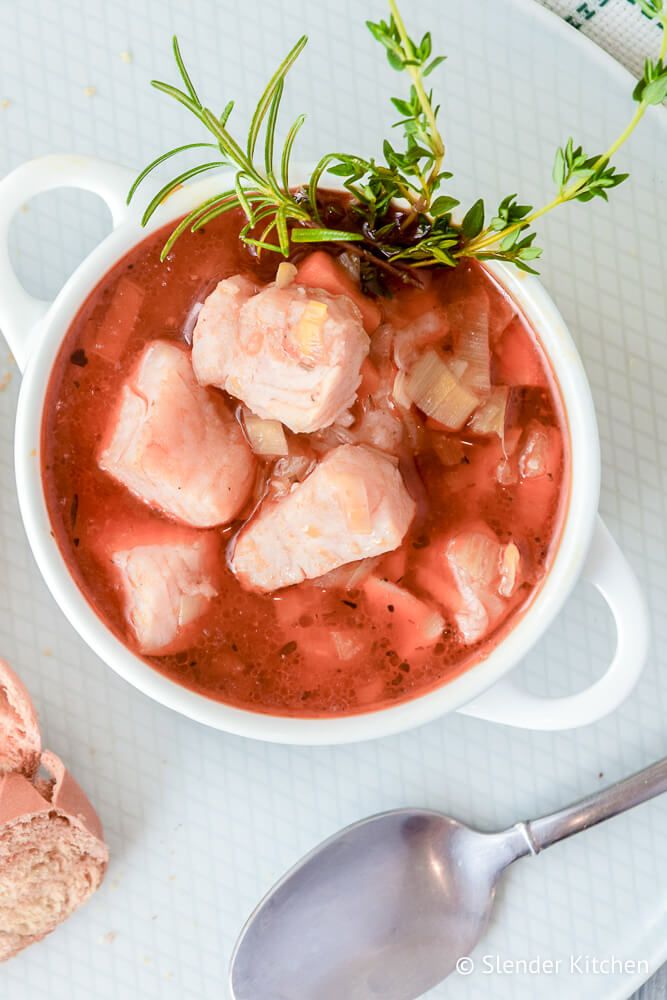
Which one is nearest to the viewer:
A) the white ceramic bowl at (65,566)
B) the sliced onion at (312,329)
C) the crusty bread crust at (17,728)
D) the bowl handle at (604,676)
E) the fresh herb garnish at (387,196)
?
the fresh herb garnish at (387,196)

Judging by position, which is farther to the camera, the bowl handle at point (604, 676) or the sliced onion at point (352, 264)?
the bowl handle at point (604, 676)

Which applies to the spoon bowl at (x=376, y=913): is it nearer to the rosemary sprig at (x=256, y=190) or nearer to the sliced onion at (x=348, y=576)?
the sliced onion at (x=348, y=576)

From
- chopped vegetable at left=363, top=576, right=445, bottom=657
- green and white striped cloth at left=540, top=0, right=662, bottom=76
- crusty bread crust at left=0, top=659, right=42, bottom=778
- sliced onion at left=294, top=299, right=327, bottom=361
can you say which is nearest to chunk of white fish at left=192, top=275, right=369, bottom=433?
sliced onion at left=294, top=299, right=327, bottom=361

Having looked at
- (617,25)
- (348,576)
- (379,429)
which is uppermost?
(617,25)

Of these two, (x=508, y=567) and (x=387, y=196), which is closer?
(x=387, y=196)

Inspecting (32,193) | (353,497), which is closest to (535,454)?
(353,497)

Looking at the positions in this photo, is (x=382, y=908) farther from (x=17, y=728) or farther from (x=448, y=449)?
(x=448, y=449)

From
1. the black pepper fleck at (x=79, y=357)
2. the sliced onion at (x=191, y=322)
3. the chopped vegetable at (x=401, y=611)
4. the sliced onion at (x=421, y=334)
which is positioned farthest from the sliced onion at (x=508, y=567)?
the black pepper fleck at (x=79, y=357)
